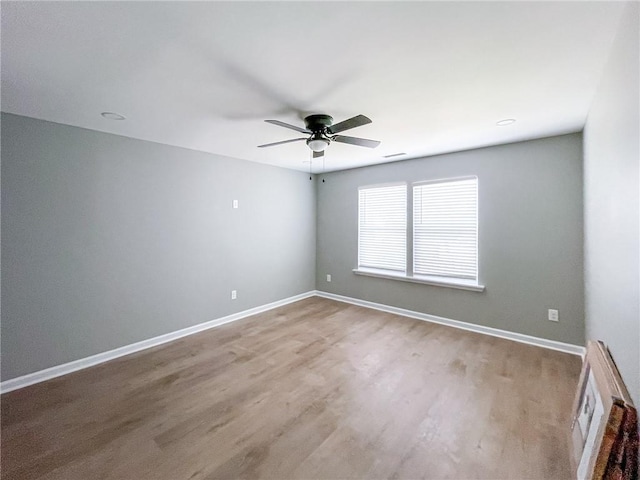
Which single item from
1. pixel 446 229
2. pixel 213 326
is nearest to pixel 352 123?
pixel 446 229

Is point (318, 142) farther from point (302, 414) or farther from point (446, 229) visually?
point (446, 229)

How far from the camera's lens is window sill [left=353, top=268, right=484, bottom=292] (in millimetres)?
3697

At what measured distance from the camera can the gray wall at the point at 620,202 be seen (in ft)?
3.92

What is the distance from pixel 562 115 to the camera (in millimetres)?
2514

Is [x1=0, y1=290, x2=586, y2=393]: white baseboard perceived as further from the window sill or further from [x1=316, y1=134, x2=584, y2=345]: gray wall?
the window sill

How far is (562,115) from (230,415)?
3.92m

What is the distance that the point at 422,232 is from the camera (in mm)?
4180

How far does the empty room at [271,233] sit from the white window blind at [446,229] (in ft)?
0.10

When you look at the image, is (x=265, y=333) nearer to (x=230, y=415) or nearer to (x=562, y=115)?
(x=230, y=415)

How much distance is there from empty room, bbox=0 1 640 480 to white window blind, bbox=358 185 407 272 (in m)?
0.05

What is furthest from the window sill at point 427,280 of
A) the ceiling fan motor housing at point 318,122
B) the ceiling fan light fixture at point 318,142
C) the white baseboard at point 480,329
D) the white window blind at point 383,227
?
the ceiling fan motor housing at point 318,122

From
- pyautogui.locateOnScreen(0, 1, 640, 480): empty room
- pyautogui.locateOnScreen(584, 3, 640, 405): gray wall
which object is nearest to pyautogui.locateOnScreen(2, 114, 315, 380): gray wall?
pyautogui.locateOnScreen(0, 1, 640, 480): empty room

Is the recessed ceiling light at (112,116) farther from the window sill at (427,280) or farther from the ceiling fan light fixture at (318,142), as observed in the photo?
the window sill at (427,280)

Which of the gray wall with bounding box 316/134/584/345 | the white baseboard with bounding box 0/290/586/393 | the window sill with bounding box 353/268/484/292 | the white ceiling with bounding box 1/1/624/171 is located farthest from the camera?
the window sill with bounding box 353/268/484/292
